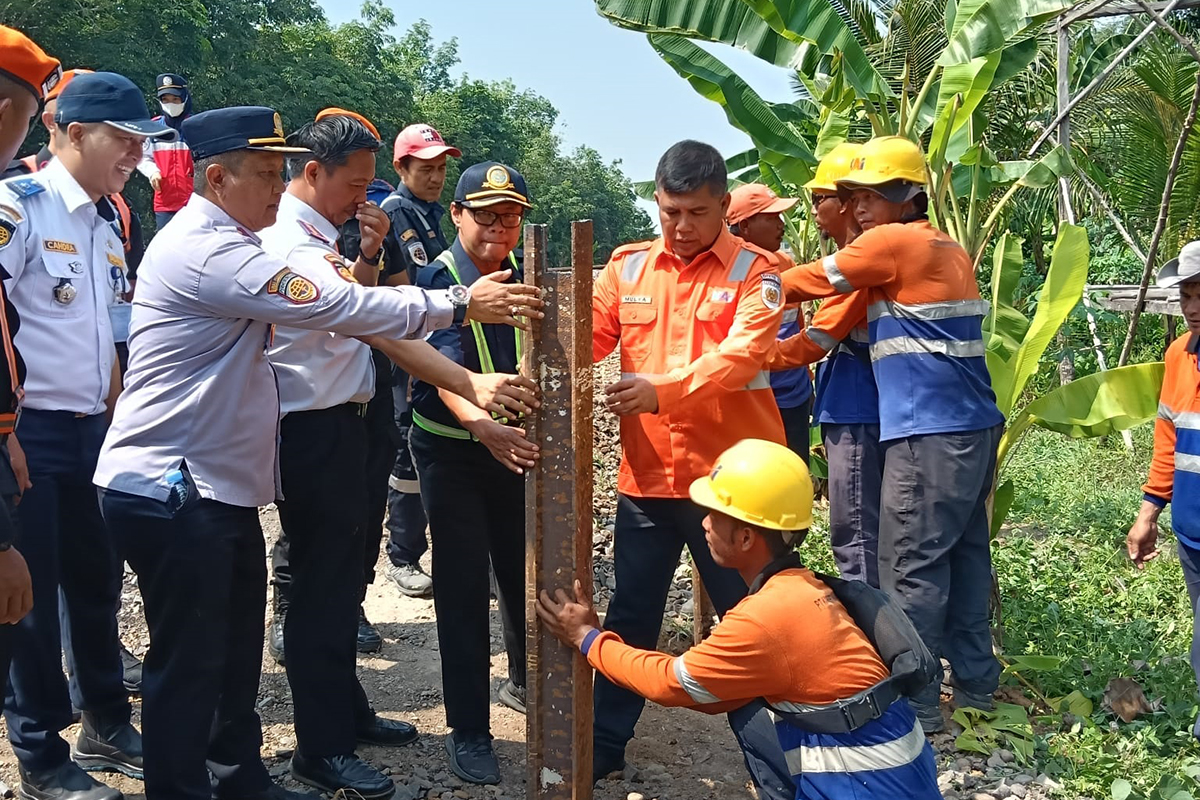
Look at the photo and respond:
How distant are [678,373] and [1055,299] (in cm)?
242

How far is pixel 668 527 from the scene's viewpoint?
3666 mm

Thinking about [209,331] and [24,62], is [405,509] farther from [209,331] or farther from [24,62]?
[24,62]

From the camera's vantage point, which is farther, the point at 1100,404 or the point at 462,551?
the point at 1100,404

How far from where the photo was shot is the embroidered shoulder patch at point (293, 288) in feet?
9.16

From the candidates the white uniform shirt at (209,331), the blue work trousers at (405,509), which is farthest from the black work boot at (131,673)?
the white uniform shirt at (209,331)

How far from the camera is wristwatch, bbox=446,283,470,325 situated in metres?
2.99

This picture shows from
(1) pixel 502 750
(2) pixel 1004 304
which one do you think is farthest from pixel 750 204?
(1) pixel 502 750

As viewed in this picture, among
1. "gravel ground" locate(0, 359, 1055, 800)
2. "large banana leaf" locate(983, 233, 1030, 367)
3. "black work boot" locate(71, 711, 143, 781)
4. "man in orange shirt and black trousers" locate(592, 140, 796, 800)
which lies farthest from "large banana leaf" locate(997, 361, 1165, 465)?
"black work boot" locate(71, 711, 143, 781)

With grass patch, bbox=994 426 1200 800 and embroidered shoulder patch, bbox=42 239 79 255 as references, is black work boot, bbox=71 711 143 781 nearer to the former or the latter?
embroidered shoulder patch, bbox=42 239 79 255

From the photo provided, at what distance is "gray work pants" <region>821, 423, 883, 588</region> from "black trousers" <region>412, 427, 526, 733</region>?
157cm

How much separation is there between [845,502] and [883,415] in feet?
1.72

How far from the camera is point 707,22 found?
5.61 metres

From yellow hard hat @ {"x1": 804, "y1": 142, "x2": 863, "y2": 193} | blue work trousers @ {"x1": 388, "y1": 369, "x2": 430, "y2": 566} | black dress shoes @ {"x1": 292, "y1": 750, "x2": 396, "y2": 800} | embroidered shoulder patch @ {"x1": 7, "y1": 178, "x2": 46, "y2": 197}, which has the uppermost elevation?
Answer: yellow hard hat @ {"x1": 804, "y1": 142, "x2": 863, "y2": 193}

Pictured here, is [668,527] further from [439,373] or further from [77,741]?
[77,741]
